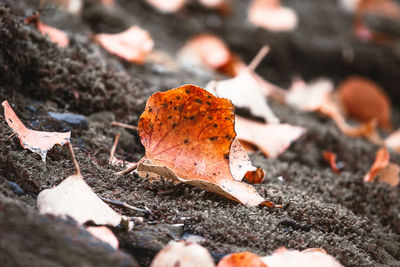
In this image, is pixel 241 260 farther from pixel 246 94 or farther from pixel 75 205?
pixel 246 94

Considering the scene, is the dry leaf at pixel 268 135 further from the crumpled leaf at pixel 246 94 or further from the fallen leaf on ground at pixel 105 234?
the fallen leaf on ground at pixel 105 234

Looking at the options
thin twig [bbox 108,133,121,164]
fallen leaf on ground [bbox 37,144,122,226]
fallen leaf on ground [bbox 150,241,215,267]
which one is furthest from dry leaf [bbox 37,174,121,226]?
thin twig [bbox 108,133,121,164]

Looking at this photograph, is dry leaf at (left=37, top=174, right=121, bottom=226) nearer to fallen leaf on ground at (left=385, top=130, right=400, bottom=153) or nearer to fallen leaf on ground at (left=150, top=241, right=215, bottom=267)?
fallen leaf on ground at (left=150, top=241, right=215, bottom=267)

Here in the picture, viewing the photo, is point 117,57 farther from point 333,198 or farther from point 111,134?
point 333,198

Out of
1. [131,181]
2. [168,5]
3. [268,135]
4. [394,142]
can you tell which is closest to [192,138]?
[131,181]

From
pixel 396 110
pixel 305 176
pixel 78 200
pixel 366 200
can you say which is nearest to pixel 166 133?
pixel 78 200
